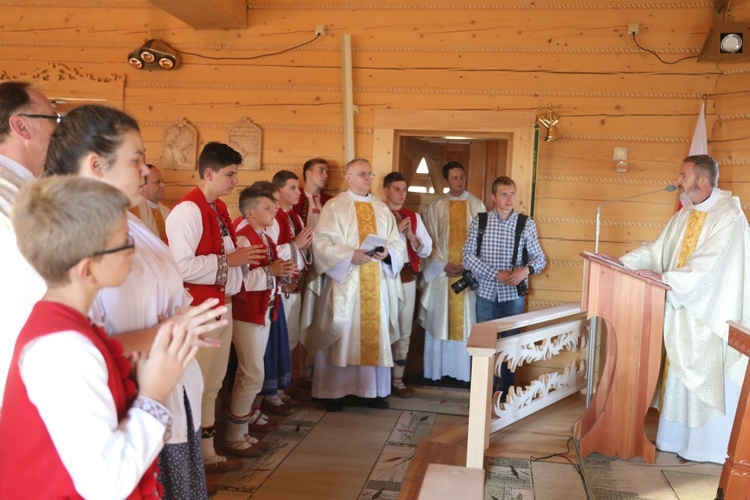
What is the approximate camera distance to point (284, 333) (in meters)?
4.38

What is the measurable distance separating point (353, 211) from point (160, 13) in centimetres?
246

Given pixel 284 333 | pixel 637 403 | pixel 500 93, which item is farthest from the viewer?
pixel 500 93

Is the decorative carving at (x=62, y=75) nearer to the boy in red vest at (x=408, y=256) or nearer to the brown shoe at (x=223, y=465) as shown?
the boy in red vest at (x=408, y=256)

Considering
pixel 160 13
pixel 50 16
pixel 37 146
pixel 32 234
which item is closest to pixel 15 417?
pixel 32 234

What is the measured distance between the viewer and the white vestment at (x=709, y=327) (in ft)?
12.7

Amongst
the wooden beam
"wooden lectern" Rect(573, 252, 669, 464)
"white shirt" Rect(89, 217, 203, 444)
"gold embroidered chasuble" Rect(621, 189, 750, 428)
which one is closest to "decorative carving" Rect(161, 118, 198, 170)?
the wooden beam

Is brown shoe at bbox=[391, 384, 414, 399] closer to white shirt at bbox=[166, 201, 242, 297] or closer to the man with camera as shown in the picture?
the man with camera

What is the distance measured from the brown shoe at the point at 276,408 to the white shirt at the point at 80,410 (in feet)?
11.8

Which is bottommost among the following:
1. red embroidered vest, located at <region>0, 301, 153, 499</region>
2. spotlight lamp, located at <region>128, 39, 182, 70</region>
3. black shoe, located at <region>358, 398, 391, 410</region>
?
black shoe, located at <region>358, 398, 391, 410</region>

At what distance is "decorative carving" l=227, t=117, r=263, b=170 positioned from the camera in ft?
18.6

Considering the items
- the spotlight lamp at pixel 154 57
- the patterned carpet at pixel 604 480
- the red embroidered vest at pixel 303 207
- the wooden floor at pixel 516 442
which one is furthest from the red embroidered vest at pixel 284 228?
the patterned carpet at pixel 604 480

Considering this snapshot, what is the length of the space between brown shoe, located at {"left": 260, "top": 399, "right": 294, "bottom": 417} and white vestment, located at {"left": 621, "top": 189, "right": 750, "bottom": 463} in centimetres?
245

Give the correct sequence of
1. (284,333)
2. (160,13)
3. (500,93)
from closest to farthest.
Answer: (284,333), (500,93), (160,13)

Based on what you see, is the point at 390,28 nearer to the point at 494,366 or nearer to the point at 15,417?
the point at 494,366
